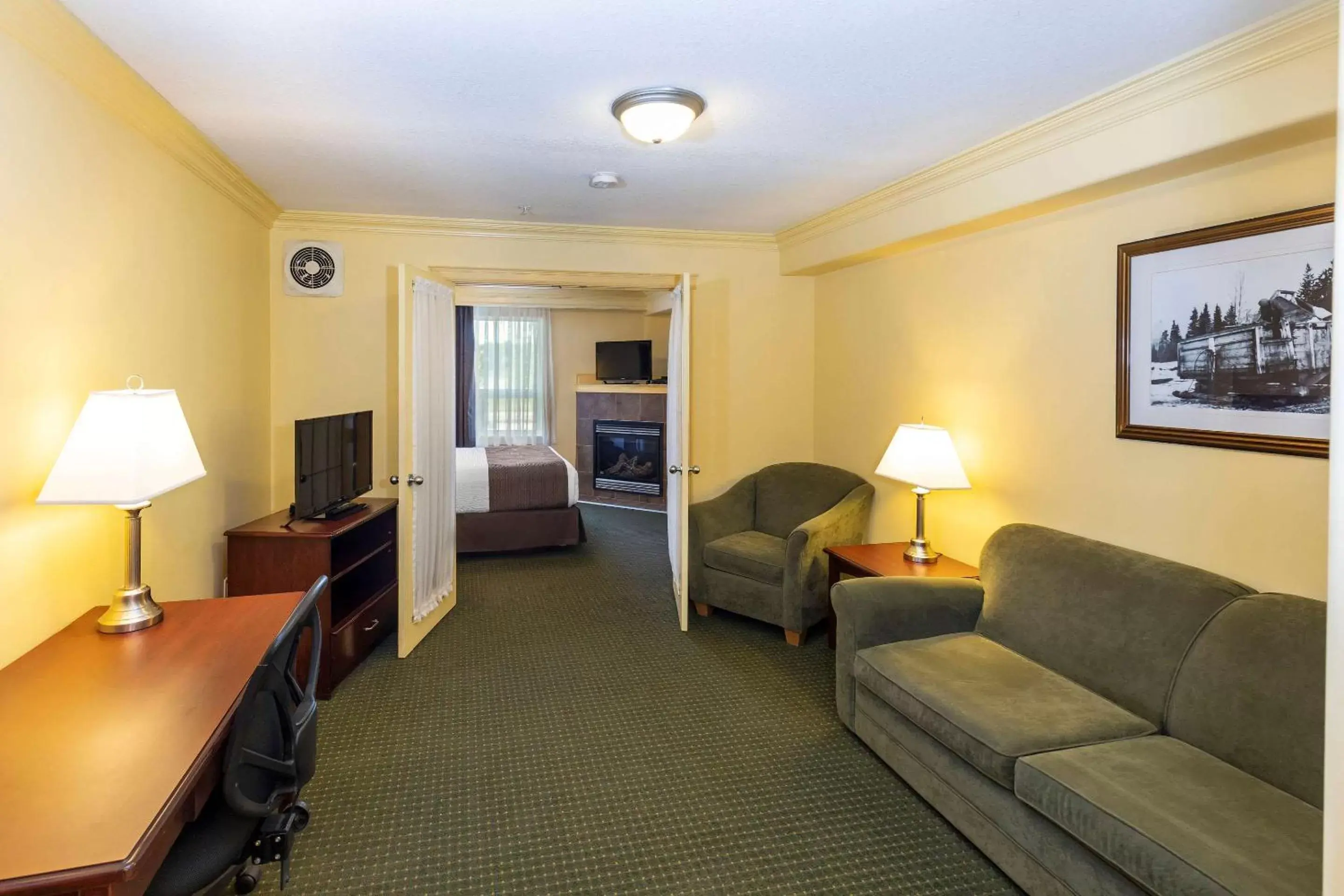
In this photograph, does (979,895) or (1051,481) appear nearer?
(979,895)

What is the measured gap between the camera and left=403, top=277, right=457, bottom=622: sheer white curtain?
3906 mm

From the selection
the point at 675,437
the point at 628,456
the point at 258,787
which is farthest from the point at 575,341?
the point at 258,787

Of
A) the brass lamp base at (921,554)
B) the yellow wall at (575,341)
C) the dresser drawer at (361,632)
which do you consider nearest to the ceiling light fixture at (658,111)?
the brass lamp base at (921,554)

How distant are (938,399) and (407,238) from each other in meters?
3.23

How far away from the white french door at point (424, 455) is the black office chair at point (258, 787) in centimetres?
206

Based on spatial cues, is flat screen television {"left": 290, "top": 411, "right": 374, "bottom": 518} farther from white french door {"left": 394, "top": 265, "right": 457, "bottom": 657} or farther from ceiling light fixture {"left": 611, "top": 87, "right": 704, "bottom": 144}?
ceiling light fixture {"left": 611, "top": 87, "right": 704, "bottom": 144}

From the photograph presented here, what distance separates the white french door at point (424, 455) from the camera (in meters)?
3.71

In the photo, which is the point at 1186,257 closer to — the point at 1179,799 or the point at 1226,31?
the point at 1226,31

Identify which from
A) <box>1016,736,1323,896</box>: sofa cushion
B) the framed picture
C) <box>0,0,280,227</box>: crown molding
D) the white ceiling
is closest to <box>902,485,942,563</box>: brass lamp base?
the framed picture

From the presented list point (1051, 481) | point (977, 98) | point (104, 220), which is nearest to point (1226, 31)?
point (977, 98)

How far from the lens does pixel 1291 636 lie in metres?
1.95

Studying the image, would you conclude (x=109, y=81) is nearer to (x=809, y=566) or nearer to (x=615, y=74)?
(x=615, y=74)

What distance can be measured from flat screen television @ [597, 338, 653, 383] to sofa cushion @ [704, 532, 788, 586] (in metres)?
4.06

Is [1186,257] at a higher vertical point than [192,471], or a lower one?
higher
